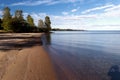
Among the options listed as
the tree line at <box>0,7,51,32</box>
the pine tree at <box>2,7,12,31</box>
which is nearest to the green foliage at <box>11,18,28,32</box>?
the tree line at <box>0,7,51,32</box>

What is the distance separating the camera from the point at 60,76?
8.79 metres

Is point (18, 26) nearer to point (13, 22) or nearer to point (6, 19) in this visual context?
point (13, 22)

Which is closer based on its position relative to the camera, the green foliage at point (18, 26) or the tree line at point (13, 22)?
the tree line at point (13, 22)

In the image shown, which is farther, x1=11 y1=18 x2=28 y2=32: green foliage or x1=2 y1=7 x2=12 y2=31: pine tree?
x1=11 y1=18 x2=28 y2=32: green foliage

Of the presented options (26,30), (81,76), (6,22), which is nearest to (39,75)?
(81,76)

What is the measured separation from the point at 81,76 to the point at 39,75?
246 cm

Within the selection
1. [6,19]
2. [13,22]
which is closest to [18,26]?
[13,22]

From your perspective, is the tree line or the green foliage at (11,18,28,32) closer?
the tree line

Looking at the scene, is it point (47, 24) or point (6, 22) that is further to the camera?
point (47, 24)

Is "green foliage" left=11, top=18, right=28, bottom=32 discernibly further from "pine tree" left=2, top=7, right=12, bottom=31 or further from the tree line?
"pine tree" left=2, top=7, right=12, bottom=31

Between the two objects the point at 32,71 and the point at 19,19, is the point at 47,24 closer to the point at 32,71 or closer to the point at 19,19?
the point at 19,19

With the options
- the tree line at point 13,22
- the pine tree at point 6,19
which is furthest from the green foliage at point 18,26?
the pine tree at point 6,19

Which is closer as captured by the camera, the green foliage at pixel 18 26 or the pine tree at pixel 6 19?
the pine tree at pixel 6 19

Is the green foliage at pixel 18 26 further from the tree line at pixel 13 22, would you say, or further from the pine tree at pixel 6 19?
the pine tree at pixel 6 19
